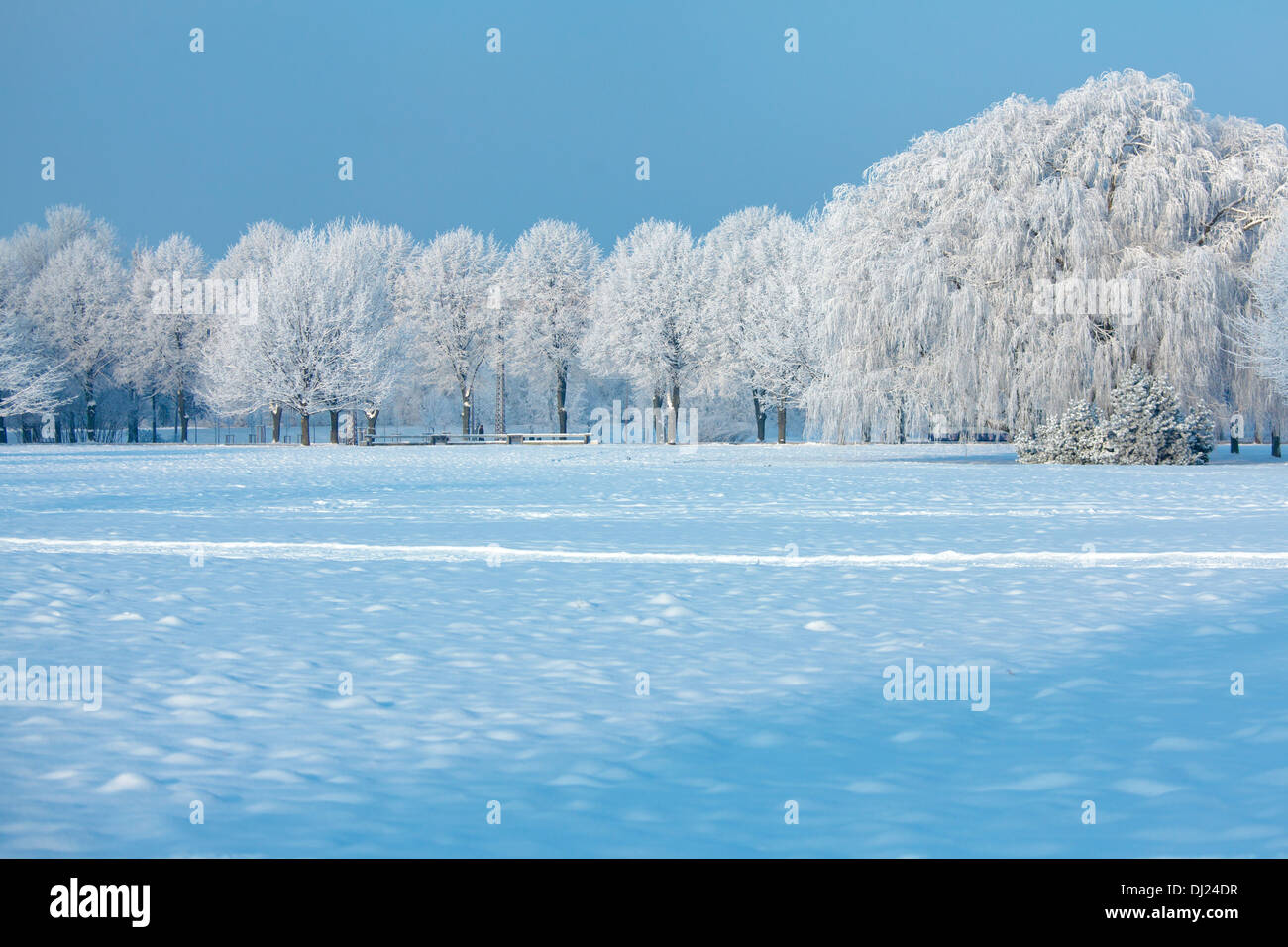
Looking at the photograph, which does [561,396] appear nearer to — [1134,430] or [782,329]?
[782,329]

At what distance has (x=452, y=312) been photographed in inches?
2571

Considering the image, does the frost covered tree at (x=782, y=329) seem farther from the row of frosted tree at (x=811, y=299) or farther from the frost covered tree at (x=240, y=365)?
the frost covered tree at (x=240, y=365)

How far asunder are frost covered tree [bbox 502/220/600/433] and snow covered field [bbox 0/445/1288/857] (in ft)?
168

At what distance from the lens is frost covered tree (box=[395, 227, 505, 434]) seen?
6500 cm

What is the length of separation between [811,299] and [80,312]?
40.9 m

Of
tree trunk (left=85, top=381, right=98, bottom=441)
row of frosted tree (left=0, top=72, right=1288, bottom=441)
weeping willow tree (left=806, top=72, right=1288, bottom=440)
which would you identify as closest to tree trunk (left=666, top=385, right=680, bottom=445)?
row of frosted tree (left=0, top=72, right=1288, bottom=441)

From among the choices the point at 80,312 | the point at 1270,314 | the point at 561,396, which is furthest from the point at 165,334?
the point at 1270,314

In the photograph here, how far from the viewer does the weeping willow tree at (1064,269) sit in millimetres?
30516

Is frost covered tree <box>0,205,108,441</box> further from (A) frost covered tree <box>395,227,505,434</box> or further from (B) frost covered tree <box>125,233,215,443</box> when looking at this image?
(A) frost covered tree <box>395,227,505,434</box>

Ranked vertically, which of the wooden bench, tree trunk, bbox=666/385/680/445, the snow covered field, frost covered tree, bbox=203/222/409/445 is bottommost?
the snow covered field

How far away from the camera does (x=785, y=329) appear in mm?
55625

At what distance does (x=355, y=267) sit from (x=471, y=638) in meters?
56.4

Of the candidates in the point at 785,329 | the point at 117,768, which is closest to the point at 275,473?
the point at 117,768
